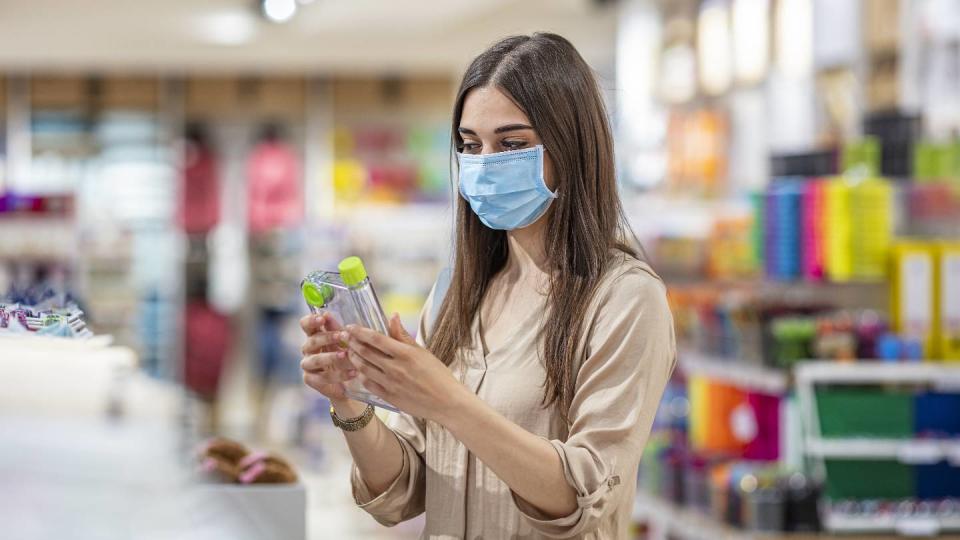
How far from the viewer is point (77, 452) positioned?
184 centimetres

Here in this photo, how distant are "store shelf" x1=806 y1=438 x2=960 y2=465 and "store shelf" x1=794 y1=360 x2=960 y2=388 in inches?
8.8

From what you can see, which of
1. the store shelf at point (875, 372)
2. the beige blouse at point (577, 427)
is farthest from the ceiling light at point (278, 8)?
the beige blouse at point (577, 427)

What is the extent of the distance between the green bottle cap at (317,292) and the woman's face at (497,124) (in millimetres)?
344

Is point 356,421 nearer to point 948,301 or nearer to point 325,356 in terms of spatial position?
point 325,356

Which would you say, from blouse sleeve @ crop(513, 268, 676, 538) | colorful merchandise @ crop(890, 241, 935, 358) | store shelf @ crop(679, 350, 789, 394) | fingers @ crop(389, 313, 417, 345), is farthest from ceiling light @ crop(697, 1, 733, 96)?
fingers @ crop(389, 313, 417, 345)

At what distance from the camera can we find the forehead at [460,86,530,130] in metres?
1.94

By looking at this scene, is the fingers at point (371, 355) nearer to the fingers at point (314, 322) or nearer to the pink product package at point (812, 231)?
the fingers at point (314, 322)

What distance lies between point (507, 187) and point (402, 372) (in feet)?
1.19

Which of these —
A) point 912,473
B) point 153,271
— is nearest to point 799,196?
point 912,473

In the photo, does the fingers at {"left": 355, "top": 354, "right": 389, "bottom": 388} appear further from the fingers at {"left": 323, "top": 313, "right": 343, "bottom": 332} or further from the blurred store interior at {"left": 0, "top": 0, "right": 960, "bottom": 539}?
the blurred store interior at {"left": 0, "top": 0, "right": 960, "bottom": 539}

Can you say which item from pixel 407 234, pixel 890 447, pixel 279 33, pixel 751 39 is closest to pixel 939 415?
pixel 890 447

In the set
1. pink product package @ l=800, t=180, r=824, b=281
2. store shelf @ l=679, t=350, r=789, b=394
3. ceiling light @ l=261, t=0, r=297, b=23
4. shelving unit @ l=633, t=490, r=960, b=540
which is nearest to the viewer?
shelving unit @ l=633, t=490, r=960, b=540

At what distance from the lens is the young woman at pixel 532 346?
1811mm

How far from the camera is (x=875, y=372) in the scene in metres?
4.64
